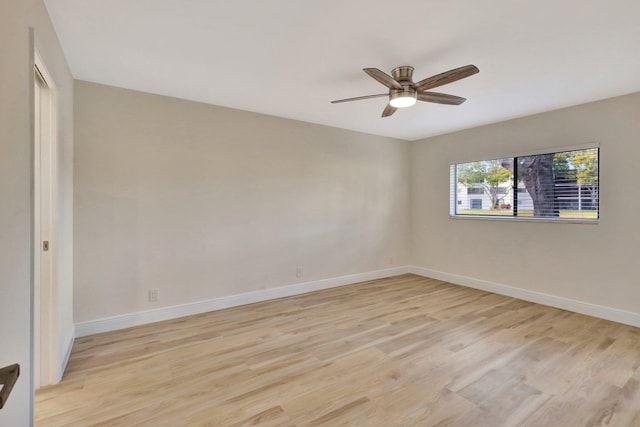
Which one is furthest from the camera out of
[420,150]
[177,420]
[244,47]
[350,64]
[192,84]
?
[420,150]

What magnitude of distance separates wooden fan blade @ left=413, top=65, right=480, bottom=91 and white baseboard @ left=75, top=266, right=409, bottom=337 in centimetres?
295

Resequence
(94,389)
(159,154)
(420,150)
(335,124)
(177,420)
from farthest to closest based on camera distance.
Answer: (420,150)
(335,124)
(159,154)
(94,389)
(177,420)

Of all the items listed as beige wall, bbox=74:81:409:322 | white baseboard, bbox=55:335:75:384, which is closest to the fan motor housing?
beige wall, bbox=74:81:409:322

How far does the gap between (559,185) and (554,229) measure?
0.56 metres

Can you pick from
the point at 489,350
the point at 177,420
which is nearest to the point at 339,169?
the point at 489,350

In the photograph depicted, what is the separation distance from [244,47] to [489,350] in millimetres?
3256

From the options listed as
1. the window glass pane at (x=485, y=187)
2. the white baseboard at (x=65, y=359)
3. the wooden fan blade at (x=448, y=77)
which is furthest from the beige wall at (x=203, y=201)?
the wooden fan blade at (x=448, y=77)

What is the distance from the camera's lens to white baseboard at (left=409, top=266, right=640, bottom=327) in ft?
10.3

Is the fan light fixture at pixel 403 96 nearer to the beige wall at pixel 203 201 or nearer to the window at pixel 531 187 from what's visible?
the beige wall at pixel 203 201

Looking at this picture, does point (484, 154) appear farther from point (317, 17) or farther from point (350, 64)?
point (317, 17)

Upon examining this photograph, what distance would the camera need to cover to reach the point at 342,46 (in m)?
2.20

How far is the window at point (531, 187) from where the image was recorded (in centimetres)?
342

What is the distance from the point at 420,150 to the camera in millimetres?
5285

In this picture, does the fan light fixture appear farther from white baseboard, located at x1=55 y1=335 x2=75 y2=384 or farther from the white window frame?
white baseboard, located at x1=55 y1=335 x2=75 y2=384
